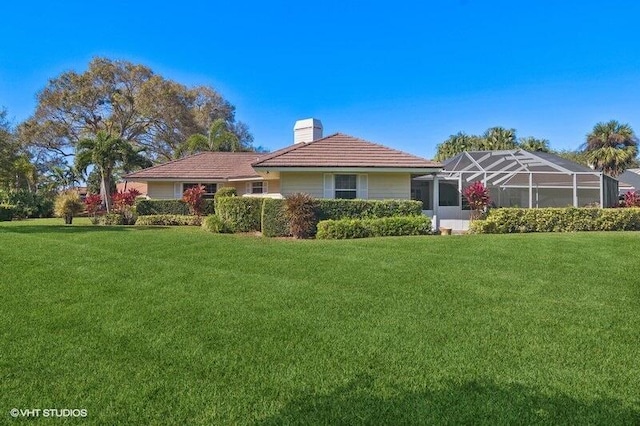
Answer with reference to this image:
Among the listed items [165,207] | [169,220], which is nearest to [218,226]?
[169,220]

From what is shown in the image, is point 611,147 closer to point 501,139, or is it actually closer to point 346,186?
point 501,139

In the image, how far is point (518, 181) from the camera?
2834cm

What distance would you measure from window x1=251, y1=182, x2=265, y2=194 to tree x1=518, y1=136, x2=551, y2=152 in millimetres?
31001

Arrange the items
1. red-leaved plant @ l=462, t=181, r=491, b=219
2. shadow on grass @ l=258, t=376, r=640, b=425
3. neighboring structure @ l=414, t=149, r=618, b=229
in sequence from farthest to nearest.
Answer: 1. neighboring structure @ l=414, t=149, r=618, b=229
2. red-leaved plant @ l=462, t=181, r=491, b=219
3. shadow on grass @ l=258, t=376, r=640, b=425

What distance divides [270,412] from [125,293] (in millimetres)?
4695

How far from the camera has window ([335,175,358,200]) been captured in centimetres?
1908

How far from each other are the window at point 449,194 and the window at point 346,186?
1126 centimetres

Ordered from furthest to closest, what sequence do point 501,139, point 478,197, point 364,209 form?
point 501,139, point 478,197, point 364,209

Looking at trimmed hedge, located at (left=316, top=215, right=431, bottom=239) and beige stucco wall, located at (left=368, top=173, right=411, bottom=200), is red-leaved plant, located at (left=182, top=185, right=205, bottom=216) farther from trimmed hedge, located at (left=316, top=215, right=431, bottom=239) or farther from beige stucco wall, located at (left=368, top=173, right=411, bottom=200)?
A: trimmed hedge, located at (left=316, top=215, right=431, bottom=239)

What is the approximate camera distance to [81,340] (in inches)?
206

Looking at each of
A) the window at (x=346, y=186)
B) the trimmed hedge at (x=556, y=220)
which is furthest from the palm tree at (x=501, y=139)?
the window at (x=346, y=186)

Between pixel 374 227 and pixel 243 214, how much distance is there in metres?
5.34

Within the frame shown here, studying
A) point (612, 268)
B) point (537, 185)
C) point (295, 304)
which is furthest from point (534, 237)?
point (537, 185)

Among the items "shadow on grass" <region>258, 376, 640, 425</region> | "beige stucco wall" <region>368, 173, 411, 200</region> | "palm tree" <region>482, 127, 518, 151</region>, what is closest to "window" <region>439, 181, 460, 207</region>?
"beige stucco wall" <region>368, 173, 411, 200</region>
